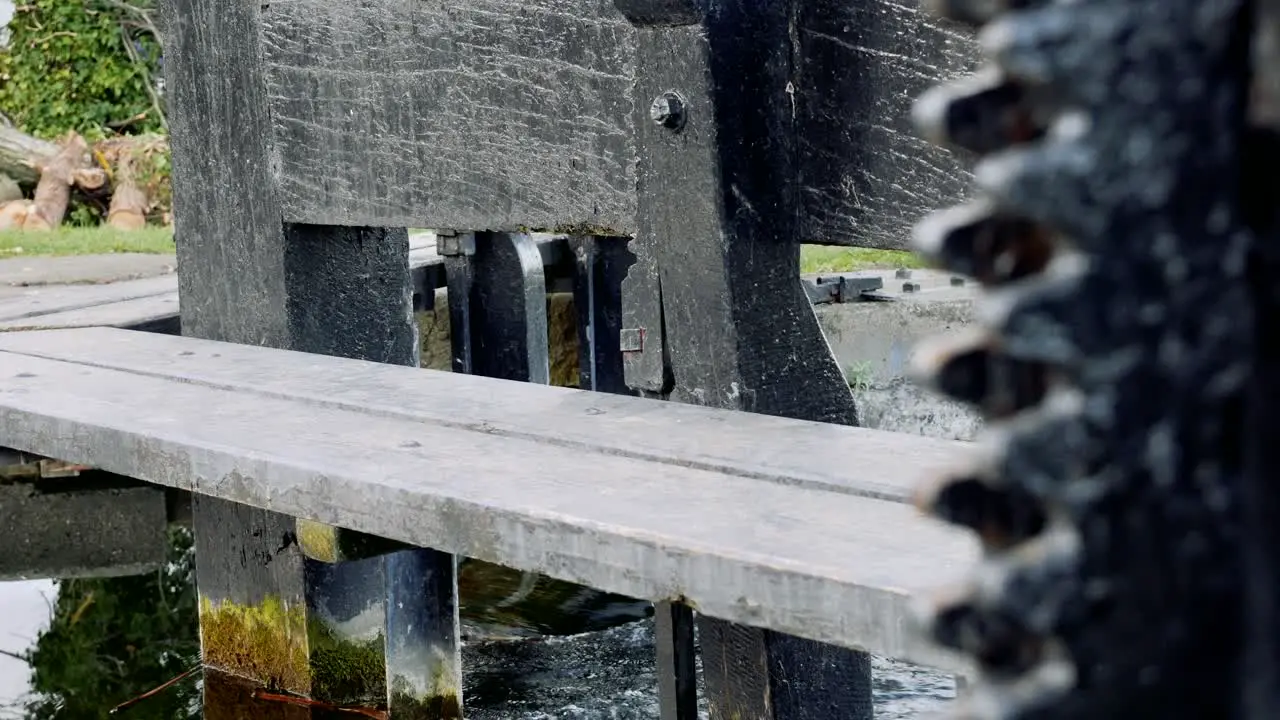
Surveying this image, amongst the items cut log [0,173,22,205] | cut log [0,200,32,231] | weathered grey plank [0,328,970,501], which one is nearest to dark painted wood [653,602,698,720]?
weathered grey plank [0,328,970,501]

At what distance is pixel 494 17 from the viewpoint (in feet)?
8.59

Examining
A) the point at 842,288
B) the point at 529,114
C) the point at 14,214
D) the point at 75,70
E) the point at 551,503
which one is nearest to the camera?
the point at 551,503

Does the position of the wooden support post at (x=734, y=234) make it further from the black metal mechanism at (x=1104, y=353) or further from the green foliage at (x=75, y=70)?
the green foliage at (x=75, y=70)

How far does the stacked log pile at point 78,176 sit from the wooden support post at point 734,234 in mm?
9428

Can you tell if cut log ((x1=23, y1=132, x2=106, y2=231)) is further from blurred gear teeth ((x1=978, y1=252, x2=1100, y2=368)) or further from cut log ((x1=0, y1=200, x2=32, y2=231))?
blurred gear teeth ((x1=978, y1=252, x2=1100, y2=368))

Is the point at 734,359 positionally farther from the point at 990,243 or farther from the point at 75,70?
the point at 75,70

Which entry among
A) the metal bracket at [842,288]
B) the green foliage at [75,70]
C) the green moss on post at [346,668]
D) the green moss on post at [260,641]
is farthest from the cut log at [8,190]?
the green moss on post at [346,668]

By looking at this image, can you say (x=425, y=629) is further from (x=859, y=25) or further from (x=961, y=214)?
(x=961, y=214)

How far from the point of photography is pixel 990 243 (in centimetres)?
52

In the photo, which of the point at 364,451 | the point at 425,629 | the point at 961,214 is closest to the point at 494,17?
the point at 364,451

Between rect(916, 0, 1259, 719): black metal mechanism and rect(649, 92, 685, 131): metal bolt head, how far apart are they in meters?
1.66

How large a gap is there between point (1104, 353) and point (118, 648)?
4.57m

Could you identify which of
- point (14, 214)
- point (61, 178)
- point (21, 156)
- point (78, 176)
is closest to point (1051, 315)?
point (14, 214)

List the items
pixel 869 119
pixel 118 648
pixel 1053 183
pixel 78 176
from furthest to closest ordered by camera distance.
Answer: pixel 78 176, pixel 118 648, pixel 869 119, pixel 1053 183
